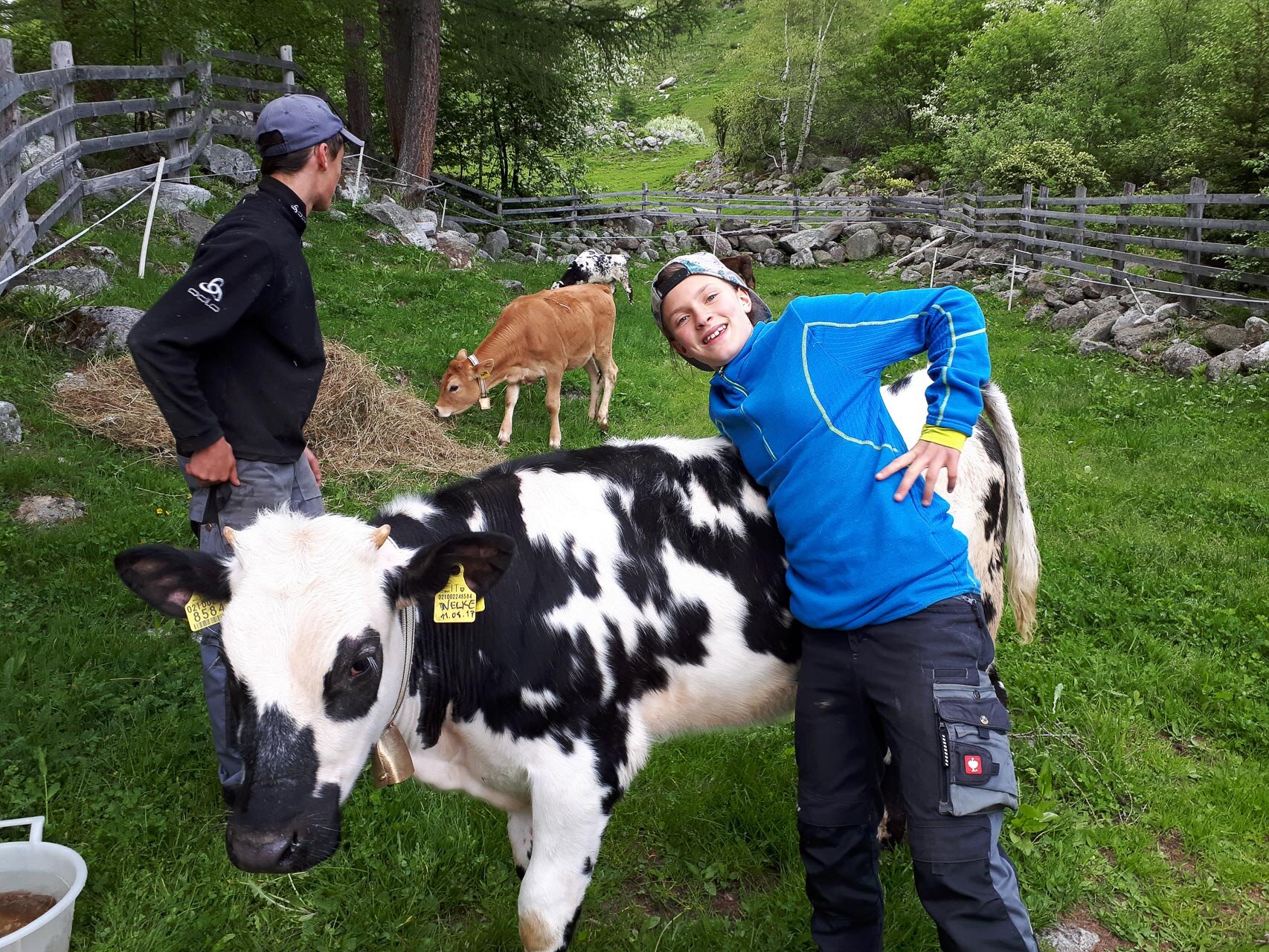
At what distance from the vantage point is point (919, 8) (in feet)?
136

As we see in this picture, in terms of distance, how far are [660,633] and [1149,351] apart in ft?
34.8

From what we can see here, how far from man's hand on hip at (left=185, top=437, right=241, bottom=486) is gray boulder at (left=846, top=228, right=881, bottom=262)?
23931 millimetres

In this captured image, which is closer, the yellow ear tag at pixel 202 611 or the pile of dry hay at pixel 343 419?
the yellow ear tag at pixel 202 611

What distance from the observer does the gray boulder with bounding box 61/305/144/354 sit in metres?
7.12

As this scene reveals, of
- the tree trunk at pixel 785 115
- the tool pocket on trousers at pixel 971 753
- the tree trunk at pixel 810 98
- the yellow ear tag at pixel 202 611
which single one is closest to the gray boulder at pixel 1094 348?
the tool pocket on trousers at pixel 971 753

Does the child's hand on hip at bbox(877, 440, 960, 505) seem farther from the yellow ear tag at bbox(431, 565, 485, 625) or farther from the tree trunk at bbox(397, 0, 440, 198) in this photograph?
the tree trunk at bbox(397, 0, 440, 198)

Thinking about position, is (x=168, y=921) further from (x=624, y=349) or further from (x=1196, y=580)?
(x=624, y=349)

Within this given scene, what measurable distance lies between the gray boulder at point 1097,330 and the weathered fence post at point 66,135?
12805 millimetres

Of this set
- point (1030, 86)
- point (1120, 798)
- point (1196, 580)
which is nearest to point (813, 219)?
point (1030, 86)

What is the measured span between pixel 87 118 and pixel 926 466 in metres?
12.5

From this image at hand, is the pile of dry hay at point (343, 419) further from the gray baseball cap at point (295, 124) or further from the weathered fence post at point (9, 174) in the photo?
the gray baseball cap at point (295, 124)

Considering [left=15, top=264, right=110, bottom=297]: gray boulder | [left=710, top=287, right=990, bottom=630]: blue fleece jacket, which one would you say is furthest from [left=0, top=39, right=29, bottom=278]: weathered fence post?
[left=710, top=287, right=990, bottom=630]: blue fleece jacket

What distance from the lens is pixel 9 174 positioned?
26.6 feet

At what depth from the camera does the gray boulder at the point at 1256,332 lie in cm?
975
